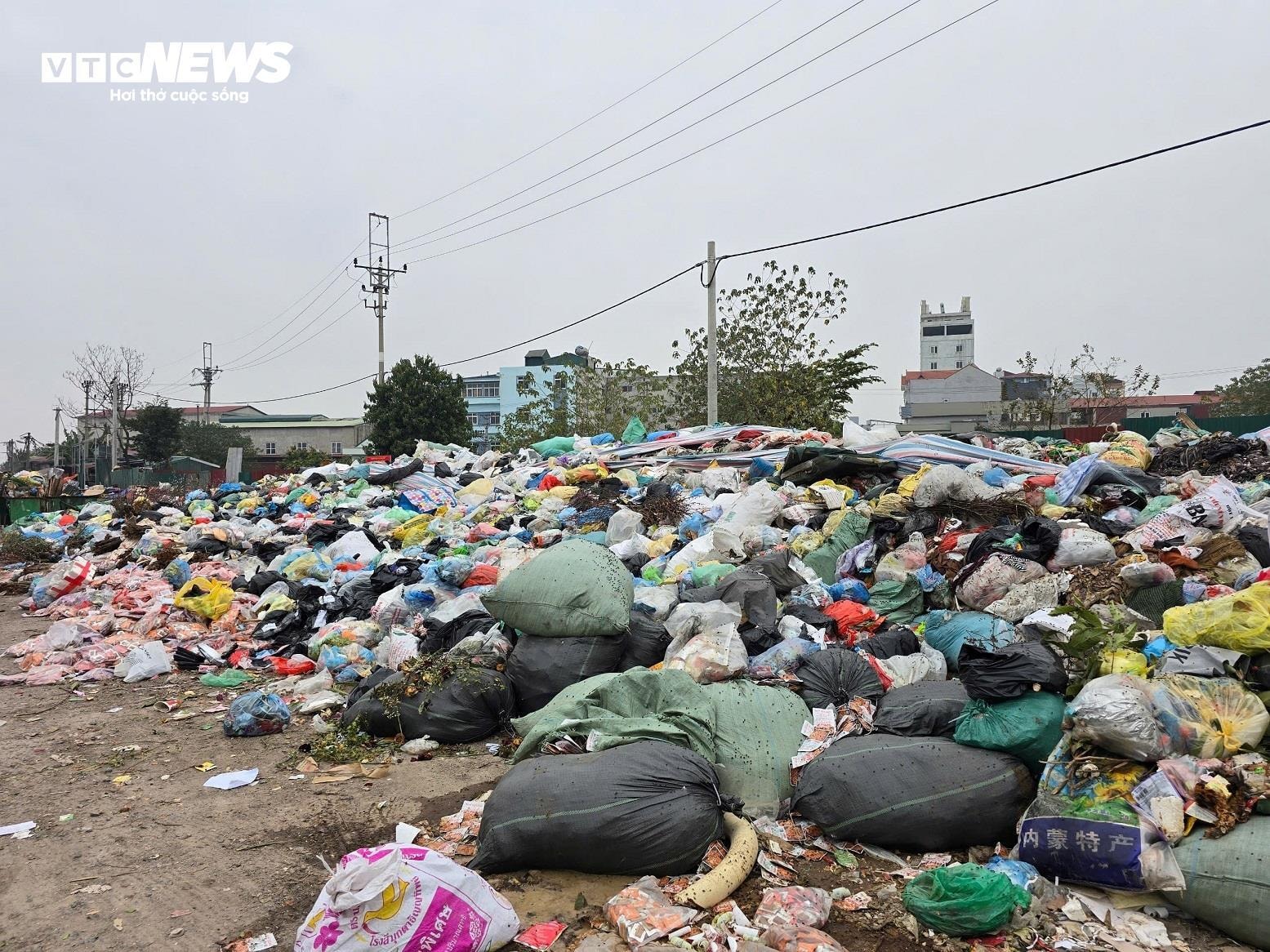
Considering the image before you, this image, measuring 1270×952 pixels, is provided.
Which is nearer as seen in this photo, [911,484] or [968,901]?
[968,901]

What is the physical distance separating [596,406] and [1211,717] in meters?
18.9

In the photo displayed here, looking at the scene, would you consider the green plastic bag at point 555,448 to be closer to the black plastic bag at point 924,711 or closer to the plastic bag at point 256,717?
the plastic bag at point 256,717

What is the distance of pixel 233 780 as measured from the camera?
11.8 feet

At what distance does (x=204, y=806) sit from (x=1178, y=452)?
662cm

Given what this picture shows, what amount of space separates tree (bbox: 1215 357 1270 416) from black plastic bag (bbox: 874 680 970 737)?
28640 mm

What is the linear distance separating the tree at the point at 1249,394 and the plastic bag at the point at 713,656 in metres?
28.5

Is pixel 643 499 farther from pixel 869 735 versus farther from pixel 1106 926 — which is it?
pixel 1106 926

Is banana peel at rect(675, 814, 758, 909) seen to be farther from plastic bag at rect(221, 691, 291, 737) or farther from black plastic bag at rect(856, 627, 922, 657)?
plastic bag at rect(221, 691, 291, 737)

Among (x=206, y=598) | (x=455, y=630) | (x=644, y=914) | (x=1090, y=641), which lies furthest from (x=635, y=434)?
(x=644, y=914)

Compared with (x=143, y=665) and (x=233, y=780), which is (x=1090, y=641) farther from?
(x=143, y=665)

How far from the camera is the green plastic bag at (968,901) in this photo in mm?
2188

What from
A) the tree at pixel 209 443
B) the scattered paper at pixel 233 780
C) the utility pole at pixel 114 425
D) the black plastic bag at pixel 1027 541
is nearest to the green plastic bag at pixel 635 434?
the black plastic bag at pixel 1027 541

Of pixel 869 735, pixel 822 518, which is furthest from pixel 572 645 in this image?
pixel 822 518

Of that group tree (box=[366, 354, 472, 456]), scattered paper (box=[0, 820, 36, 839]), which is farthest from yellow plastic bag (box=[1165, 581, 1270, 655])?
tree (box=[366, 354, 472, 456])
